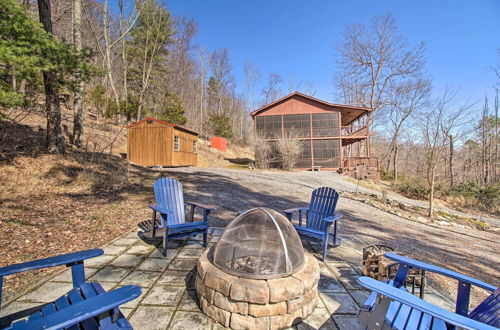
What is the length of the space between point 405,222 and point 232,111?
3004cm

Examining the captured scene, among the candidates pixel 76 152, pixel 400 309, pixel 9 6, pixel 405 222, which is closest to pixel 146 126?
pixel 76 152

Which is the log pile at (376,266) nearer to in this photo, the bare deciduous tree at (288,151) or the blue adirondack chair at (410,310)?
the blue adirondack chair at (410,310)

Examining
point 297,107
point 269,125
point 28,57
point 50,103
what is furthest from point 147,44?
point 28,57

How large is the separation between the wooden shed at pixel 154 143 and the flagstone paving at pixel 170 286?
11.3 m

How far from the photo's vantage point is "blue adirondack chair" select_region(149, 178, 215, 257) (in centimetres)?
311

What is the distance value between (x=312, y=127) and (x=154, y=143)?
1234 cm

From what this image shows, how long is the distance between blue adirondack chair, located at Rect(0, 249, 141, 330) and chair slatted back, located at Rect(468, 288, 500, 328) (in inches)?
86.5

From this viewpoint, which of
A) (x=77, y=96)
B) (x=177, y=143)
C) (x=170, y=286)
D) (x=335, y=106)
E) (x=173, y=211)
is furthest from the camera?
(x=335, y=106)

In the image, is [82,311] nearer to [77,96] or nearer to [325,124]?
[77,96]

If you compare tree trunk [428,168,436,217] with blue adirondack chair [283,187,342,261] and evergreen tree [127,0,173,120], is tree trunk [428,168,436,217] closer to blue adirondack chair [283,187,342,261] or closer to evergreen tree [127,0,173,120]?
blue adirondack chair [283,187,342,261]

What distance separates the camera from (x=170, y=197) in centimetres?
353

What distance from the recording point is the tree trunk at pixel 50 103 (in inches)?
263

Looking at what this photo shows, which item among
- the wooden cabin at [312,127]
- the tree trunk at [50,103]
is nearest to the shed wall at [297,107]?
the wooden cabin at [312,127]

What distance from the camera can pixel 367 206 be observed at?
816 centimetres
